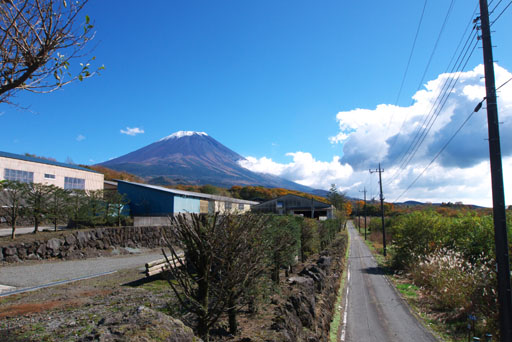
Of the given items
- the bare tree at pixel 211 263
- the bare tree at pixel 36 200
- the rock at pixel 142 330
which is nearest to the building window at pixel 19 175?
the bare tree at pixel 36 200

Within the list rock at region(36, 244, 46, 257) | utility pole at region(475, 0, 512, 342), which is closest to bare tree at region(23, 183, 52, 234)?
rock at region(36, 244, 46, 257)

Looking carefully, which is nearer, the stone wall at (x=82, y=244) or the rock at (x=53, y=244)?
the stone wall at (x=82, y=244)

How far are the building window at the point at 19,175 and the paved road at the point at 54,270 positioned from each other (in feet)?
54.2

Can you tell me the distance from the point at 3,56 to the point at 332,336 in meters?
9.58

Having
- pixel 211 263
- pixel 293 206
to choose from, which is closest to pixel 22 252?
pixel 211 263

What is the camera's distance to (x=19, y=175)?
29.9 m

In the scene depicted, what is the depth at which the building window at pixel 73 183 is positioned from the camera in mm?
34919

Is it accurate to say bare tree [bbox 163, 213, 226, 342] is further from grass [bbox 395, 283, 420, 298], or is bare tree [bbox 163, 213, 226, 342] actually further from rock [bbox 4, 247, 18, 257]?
rock [bbox 4, 247, 18, 257]

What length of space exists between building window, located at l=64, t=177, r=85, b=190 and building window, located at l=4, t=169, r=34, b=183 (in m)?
4.04

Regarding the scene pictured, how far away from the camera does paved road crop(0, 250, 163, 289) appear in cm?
1228

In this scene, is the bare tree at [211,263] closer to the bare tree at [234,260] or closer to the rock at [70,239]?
the bare tree at [234,260]

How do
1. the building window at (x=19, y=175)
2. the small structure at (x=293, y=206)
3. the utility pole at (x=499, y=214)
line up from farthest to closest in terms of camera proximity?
the small structure at (x=293, y=206) < the building window at (x=19, y=175) < the utility pole at (x=499, y=214)

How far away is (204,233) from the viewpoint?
483 cm

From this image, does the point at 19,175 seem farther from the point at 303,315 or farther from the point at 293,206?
the point at 293,206
